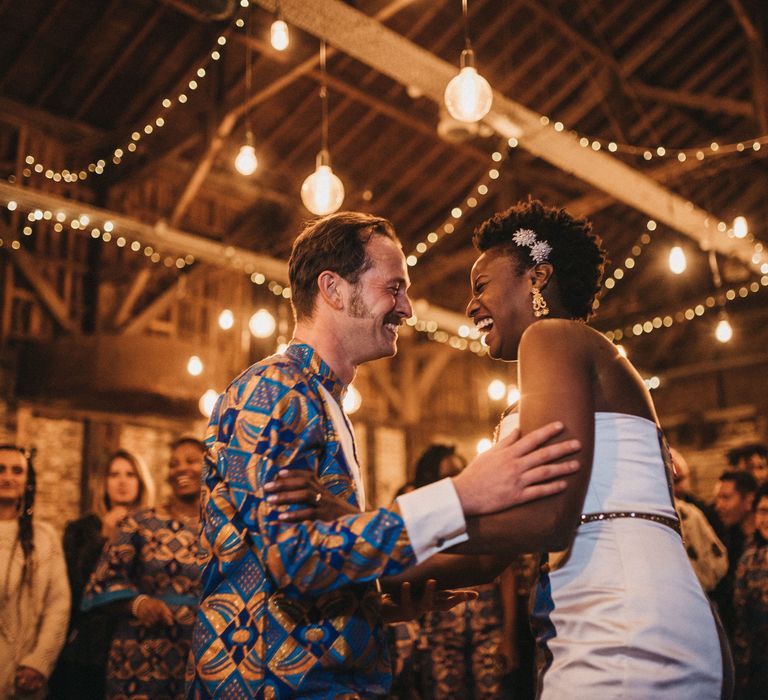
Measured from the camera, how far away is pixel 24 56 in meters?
8.43

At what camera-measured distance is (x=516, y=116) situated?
22.5 feet

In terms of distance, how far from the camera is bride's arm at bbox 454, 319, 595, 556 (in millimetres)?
1354

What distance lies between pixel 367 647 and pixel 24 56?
340 inches

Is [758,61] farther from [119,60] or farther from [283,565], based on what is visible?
[283,565]

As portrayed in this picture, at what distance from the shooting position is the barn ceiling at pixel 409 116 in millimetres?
8156

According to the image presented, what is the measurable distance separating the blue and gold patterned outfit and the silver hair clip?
2.07ft

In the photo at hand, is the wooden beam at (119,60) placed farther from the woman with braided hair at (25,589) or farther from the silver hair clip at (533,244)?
the silver hair clip at (533,244)

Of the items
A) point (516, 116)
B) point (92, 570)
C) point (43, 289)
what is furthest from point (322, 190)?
→ point (43, 289)

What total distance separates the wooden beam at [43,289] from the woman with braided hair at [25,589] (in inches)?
196

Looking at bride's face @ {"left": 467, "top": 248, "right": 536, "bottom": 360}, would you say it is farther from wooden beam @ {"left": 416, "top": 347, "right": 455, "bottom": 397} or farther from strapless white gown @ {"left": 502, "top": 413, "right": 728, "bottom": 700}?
wooden beam @ {"left": 416, "top": 347, "right": 455, "bottom": 397}

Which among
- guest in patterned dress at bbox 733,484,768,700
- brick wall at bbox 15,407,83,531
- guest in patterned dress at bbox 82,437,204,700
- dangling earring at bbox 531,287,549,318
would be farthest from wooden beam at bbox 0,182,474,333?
dangling earring at bbox 531,287,549,318

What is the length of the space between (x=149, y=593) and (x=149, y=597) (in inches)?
4.6

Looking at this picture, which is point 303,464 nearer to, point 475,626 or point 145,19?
point 475,626

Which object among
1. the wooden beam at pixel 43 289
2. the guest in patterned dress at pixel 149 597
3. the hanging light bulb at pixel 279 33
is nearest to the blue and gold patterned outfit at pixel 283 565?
the guest in patterned dress at pixel 149 597
